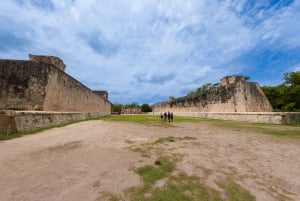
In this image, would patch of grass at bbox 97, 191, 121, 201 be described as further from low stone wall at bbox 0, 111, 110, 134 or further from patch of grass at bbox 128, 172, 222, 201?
low stone wall at bbox 0, 111, 110, 134

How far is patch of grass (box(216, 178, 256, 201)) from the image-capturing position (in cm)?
244

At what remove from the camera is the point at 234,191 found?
2607mm

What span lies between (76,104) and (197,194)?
16.0 meters

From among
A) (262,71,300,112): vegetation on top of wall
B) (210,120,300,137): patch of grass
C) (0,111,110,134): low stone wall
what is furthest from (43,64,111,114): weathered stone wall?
(262,71,300,112): vegetation on top of wall

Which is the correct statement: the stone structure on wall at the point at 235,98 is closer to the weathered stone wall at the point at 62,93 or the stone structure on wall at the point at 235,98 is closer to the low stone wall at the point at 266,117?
the low stone wall at the point at 266,117

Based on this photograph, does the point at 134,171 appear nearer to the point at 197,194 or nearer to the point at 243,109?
the point at 197,194

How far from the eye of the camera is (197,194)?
2477 mm

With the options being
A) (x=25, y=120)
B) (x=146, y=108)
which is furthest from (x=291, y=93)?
(x=146, y=108)

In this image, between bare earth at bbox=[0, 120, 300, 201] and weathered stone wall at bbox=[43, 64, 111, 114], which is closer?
bare earth at bbox=[0, 120, 300, 201]

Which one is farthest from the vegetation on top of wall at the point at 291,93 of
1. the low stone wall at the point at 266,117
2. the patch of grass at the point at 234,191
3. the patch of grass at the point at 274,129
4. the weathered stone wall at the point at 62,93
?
the weathered stone wall at the point at 62,93

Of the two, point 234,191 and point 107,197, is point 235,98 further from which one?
point 107,197

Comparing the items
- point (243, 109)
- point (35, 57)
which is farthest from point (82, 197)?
point (243, 109)

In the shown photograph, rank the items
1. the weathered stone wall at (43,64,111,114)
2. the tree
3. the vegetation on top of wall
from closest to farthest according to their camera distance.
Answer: the weathered stone wall at (43,64,111,114)
the vegetation on top of wall
the tree

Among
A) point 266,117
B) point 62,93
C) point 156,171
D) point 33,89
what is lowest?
point 156,171
